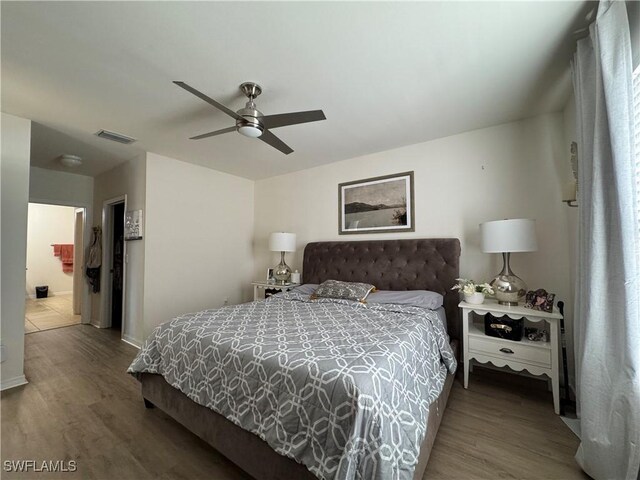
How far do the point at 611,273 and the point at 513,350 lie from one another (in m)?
1.04

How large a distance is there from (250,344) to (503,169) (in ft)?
9.58

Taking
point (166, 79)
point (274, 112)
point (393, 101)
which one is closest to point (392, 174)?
point (393, 101)

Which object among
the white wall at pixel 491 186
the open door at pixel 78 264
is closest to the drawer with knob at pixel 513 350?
the white wall at pixel 491 186

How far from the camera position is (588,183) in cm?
148

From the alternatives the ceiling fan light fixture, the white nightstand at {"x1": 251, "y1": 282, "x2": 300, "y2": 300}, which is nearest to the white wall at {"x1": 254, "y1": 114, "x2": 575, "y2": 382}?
the white nightstand at {"x1": 251, "y1": 282, "x2": 300, "y2": 300}

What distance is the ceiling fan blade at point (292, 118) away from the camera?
1795 millimetres

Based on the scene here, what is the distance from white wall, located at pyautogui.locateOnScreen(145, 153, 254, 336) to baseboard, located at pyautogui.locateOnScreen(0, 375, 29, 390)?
3.47ft

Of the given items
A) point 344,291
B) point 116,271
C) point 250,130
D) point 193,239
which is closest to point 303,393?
point 344,291

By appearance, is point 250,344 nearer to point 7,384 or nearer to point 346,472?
point 346,472

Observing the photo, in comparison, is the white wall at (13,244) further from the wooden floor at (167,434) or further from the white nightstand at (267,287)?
the white nightstand at (267,287)

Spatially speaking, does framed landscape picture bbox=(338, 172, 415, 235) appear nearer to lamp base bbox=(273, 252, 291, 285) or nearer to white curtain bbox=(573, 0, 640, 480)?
lamp base bbox=(273, 252, 291, 285)

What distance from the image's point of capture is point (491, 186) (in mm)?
2705

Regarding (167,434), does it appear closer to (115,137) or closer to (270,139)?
(270,139)

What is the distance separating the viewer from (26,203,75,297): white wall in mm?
6875
